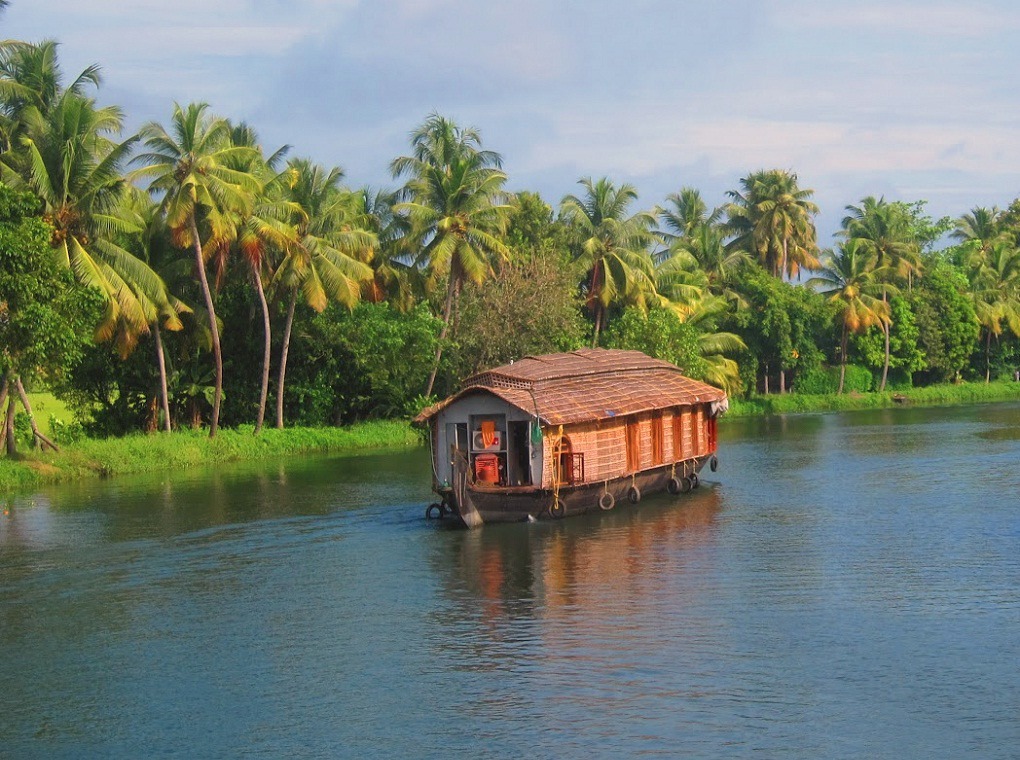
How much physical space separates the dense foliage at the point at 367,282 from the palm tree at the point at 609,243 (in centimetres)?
10

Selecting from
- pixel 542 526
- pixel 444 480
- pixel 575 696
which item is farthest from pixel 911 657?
pixel 444 480

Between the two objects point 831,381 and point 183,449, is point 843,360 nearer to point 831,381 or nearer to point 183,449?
point 831,381

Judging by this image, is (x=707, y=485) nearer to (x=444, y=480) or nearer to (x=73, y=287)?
(x=444, y=480)

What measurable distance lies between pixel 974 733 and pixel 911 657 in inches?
90.3

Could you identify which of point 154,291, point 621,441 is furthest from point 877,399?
point 154,291

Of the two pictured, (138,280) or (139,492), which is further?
(138,280)

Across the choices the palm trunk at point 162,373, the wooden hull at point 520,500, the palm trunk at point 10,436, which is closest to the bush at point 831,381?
the palm trunk at point 162,373

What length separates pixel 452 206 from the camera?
132 ft

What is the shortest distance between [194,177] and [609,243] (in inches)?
782

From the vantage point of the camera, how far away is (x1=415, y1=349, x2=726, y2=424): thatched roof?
2294 centimetres

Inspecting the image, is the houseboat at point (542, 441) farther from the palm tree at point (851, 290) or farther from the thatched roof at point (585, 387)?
the palm tree at point (851, 290)

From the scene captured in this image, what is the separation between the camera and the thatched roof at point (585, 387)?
903 inches

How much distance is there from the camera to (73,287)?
89.2 ft

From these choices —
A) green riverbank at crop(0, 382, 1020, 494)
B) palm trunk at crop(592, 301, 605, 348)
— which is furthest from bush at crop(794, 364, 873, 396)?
green riverbank at crop(0, 382, 1020, 494)
